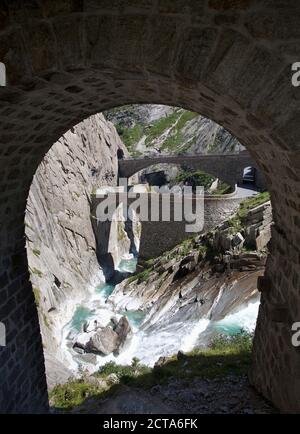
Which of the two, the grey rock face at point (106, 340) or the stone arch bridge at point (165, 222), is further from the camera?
the stone arch bridge at point (165, 222)

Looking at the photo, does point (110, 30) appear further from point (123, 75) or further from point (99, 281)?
point (99, 281)

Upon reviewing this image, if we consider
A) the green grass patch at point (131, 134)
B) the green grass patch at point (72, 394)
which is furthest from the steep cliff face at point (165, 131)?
the green grass patch at point (72, 394)

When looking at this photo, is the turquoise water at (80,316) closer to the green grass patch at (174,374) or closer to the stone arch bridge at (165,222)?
the stone arch bridge at (165,222)

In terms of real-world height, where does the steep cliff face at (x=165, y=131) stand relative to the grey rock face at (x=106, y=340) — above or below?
above

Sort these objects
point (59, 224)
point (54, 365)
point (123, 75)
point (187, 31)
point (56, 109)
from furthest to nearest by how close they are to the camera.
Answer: point (59, 224) → point (54, 365) → point (56, 109) → point (123, 75) → point (187, 31)

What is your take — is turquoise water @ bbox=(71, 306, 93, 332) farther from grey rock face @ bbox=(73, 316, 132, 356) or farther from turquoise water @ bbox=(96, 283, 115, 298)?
turquoise water @ bbox=(96, 283, 115, 298)

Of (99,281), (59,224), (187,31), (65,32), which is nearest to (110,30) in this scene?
(65,32)

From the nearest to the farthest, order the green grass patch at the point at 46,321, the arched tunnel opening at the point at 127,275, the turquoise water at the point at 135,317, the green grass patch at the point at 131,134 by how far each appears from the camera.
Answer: the arched tunnel opening at the point at 127,275, the green grass patch at the point at 46,321, the turquoise water at the point at 135,317, the green grass patch at the point at 131,134

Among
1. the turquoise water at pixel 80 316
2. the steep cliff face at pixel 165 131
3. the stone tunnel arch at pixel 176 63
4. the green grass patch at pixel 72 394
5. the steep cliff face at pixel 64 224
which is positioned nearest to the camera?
the stone tunnel arch at pixel 176 63
